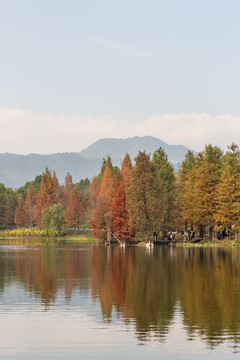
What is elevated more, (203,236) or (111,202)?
(111,202)

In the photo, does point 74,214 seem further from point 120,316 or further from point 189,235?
point 120,316

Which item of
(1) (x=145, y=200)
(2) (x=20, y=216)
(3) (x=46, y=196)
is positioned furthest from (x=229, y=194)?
(2) (x=20, y=216)

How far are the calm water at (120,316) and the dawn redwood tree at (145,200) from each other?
54131mm

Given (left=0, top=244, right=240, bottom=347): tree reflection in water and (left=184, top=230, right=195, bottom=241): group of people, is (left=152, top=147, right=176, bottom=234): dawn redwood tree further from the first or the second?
(left=0, top=244, right=240, bottom=347): tree reflection in water

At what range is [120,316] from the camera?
21641 millimetres

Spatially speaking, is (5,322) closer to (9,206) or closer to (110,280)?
(110,280)

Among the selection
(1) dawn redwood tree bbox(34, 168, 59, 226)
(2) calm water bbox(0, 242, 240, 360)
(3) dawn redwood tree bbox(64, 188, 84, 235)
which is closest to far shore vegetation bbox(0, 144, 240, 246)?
(3) dawn redwood tree bbox(64, 188, 84, 235)

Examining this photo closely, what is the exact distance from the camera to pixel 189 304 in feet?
81.6

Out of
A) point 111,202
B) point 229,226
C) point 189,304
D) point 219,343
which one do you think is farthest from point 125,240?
point 219,343

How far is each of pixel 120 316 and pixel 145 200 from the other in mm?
72198

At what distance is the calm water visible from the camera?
16.3 m

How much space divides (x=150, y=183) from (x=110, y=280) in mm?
59070

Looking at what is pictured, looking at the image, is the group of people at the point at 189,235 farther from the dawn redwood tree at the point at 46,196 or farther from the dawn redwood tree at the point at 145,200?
the dawn redwood tree at the point at 46,196

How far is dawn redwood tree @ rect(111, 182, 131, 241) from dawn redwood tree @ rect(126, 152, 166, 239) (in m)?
5.85
